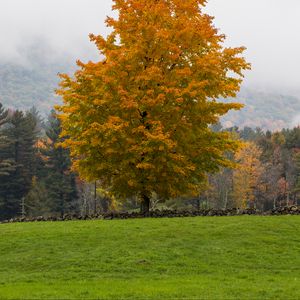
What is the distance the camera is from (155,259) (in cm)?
1570

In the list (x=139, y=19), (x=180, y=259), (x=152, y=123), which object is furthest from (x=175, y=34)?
(x=180, y=259)

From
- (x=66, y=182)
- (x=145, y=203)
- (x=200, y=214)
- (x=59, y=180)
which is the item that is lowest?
(x=200, y=214)

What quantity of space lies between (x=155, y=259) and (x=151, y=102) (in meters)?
9.65

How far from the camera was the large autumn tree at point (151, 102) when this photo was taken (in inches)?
921

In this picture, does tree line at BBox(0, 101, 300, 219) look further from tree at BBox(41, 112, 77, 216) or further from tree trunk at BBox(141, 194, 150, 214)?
tree trunk at BBox(141, 194, 150, 214)

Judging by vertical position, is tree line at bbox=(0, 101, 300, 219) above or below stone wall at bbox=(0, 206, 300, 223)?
above

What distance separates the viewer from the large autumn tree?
23391 millimetres

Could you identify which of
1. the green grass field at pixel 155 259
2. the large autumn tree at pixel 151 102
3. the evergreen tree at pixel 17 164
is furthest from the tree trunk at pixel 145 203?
the evergreen tree at pixel 17 164

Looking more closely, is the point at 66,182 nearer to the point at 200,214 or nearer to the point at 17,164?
the point at 17,164

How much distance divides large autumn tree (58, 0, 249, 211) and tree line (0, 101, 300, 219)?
42.2 meters

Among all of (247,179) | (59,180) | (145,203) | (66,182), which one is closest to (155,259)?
(145,203)

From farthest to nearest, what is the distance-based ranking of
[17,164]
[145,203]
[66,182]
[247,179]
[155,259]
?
1. [247,179]
2. [66,182]
3. [17,164]
4. [145,203]
5. [155,259]

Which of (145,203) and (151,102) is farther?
(145,203)

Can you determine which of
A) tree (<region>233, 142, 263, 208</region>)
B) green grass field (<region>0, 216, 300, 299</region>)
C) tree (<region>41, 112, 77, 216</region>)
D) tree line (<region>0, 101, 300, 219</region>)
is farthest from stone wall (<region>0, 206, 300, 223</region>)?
tree (<region>233, 142, 263, 208</region>)
